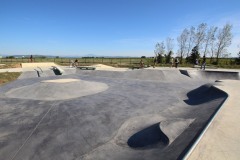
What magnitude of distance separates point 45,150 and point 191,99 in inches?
406

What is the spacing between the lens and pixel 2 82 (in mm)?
20688

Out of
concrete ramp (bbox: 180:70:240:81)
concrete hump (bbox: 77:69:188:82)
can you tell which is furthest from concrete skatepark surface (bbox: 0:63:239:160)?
concrete ramp (bbox: 180:70:240:81)

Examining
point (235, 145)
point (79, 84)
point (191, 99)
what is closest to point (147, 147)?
point (235, 145)

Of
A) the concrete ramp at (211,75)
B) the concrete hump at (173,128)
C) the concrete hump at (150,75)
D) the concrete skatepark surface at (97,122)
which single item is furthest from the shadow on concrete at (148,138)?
the concrete ramp at (211,75)

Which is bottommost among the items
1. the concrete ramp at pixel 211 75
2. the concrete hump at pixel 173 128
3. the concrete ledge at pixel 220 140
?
the concrete hump at pixel 173 128

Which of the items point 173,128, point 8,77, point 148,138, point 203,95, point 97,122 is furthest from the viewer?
point 8,77

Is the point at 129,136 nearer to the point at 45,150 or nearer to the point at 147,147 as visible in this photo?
the point at 147,147

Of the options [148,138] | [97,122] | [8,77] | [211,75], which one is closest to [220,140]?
[148,138]

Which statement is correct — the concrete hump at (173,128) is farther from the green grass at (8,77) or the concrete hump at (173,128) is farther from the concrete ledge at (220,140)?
the green grass at (8,77)

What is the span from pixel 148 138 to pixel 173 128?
1.03 m

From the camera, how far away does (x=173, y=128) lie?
7.11 metres

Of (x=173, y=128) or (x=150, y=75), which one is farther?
(x=150, y=75)

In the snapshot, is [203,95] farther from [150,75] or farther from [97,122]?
[150,75]

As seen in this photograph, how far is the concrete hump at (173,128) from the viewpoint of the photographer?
6.68m
